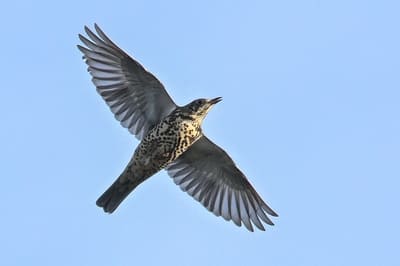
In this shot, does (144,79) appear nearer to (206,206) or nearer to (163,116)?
(163,116)

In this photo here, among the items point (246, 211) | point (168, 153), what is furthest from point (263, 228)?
point (168, 153)

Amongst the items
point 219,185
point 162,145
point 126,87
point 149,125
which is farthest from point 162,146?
point 219,185

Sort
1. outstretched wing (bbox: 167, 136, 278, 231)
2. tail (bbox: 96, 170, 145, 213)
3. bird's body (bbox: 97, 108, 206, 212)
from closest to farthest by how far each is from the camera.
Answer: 1. bird's body (bbox: 97, 108, 206, 212)
2. tail (bbox: 96, 170, 145, 213)
3. outstretched wing (bbox: 167, 136, 278, 231)

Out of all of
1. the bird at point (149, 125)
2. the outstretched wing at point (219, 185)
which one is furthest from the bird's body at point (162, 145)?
the outstretched wing at point (219, 185)

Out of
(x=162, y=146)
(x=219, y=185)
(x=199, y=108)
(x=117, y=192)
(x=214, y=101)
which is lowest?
(x=117, y=192)

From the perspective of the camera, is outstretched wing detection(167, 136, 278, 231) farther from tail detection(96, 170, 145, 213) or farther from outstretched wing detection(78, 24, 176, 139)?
tail detection(96, 170, 145, 213)

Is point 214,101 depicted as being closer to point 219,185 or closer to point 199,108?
point 199,108

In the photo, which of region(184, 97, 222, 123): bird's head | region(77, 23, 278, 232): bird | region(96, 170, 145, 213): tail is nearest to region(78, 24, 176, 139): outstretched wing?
region(77, 23, 278, 232): bird
